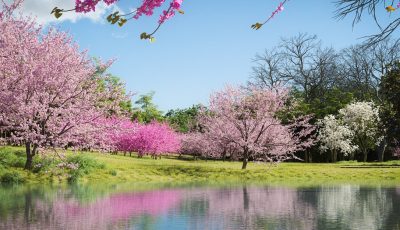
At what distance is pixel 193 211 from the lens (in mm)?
14625

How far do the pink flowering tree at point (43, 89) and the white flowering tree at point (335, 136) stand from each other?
37.5 metres

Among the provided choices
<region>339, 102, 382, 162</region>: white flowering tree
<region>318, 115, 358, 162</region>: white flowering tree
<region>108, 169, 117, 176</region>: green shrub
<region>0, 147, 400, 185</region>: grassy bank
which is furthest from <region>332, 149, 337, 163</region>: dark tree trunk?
<region>108, 169, 117, 176</region>: green shrub

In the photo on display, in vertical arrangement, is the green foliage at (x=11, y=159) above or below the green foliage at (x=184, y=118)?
below

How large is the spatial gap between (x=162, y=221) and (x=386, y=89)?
3277cm

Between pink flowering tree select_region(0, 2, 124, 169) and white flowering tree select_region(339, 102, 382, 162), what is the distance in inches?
1553

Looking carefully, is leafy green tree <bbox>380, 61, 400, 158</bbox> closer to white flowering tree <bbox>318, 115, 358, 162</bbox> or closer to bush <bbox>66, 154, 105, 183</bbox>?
white flowering tree <bbox>318, 115, 358, 162</bbox>

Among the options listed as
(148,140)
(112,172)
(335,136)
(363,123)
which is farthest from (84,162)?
(363,123)

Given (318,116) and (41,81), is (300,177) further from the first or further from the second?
(318,116)

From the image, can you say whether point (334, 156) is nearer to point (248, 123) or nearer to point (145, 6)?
point (248, 123)

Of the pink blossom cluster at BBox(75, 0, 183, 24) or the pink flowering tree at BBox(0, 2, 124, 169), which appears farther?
the pink flowering tree at BBox(0, 2, 124, 169)

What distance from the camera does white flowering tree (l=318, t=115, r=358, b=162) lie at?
59.9 metres

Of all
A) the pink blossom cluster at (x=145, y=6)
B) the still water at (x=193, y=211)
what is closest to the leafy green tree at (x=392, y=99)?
the still water at (x=193, y=211)

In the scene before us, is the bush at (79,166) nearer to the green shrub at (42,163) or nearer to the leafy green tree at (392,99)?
the green shrub at (42,163)

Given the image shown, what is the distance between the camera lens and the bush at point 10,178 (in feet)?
87.3
